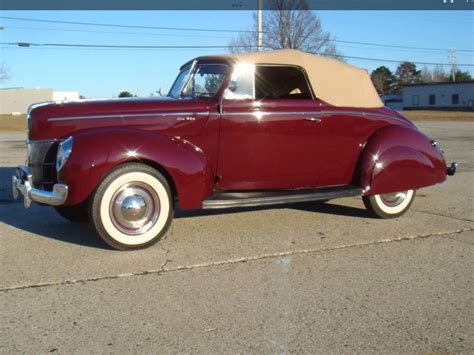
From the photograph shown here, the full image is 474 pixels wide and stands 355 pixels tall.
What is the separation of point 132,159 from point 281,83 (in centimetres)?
203

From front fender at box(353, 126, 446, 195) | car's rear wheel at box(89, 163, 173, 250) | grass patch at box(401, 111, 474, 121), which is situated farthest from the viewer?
grass patch at box(401, 111, 474, 121)

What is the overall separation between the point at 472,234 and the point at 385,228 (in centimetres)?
88

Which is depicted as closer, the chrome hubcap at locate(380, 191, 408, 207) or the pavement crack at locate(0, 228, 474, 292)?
the pavement crack at locate(0, 228, 474, 292)

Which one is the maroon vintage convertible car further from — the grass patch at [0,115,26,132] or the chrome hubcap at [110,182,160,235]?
the grass patch at [0,115,26,132]

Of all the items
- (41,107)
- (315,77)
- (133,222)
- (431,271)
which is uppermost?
(315,77)

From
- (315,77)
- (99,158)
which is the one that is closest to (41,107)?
(99,158)

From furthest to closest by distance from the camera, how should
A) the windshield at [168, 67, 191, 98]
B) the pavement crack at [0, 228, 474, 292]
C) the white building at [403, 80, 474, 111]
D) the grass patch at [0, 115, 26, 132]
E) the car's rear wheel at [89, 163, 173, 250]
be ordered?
the white building at [403, 80, 474, 111] < the grass patch at [0, 115, 26, 132] < the windshield at [168, 67, 191, 98] < the car's rear wheel at [89, 163, 173, 250] < the pavement crack at [0, 228, 474, 292]

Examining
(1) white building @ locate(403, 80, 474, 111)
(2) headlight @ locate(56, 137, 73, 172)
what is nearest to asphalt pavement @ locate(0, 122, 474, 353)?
(2) headlight @ locate(56, 137, 73, 172)

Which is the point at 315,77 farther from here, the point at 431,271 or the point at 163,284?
the point at 163,284

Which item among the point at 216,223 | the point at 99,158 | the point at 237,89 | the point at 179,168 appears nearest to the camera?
the point at 99,158

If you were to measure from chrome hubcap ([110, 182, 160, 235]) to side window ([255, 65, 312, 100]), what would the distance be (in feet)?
5.37

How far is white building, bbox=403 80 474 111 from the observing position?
68.6 metres

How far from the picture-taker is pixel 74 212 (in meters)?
5.57

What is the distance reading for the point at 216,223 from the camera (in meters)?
5.70
